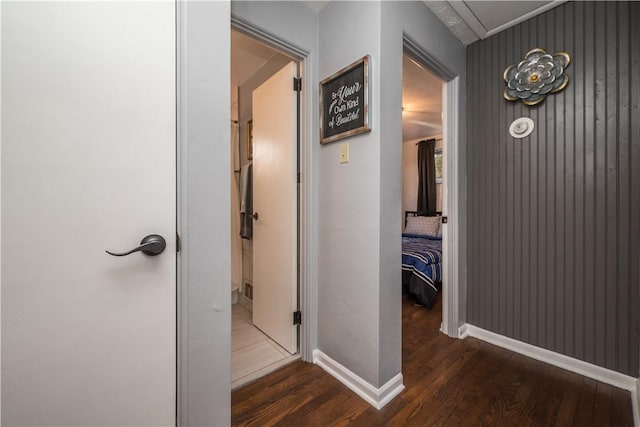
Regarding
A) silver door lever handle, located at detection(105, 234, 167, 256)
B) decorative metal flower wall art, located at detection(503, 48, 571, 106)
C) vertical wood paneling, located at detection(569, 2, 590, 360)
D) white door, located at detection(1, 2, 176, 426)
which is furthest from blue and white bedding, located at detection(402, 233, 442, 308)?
silver door lever handle, located at detection(105, 234, 167, 256)

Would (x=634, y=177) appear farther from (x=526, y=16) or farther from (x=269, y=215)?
(x=269, y=215)

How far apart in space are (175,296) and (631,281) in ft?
7.74

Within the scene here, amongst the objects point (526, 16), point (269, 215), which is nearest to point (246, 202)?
point (269, 215)

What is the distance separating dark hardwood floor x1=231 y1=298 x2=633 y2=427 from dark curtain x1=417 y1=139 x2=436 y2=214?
3.53m

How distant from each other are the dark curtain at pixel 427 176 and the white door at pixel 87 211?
4959mm

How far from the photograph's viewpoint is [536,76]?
1777 mm

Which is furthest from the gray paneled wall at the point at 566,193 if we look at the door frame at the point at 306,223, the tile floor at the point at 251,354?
the tile floor at the point at 251,354

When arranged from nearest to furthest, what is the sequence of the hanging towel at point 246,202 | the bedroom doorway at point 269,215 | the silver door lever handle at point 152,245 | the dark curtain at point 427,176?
1. the silver door lever handle at point 152,245
2. the bedroom doorway at point 269,215
3. the hanging towel at point 246,202
4. the dark curtain at point 427,176

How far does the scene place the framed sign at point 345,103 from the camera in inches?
56.1

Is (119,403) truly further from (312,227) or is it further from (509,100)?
(509,100)

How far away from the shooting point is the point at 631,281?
1489 mm

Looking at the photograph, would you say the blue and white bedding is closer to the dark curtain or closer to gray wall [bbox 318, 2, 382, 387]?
gray wall [bbox 318, 2, 382, 387]

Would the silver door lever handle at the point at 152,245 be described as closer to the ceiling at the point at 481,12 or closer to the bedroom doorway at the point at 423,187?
the ceiling at the point at 481,12

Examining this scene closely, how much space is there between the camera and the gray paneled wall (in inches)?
59.0
